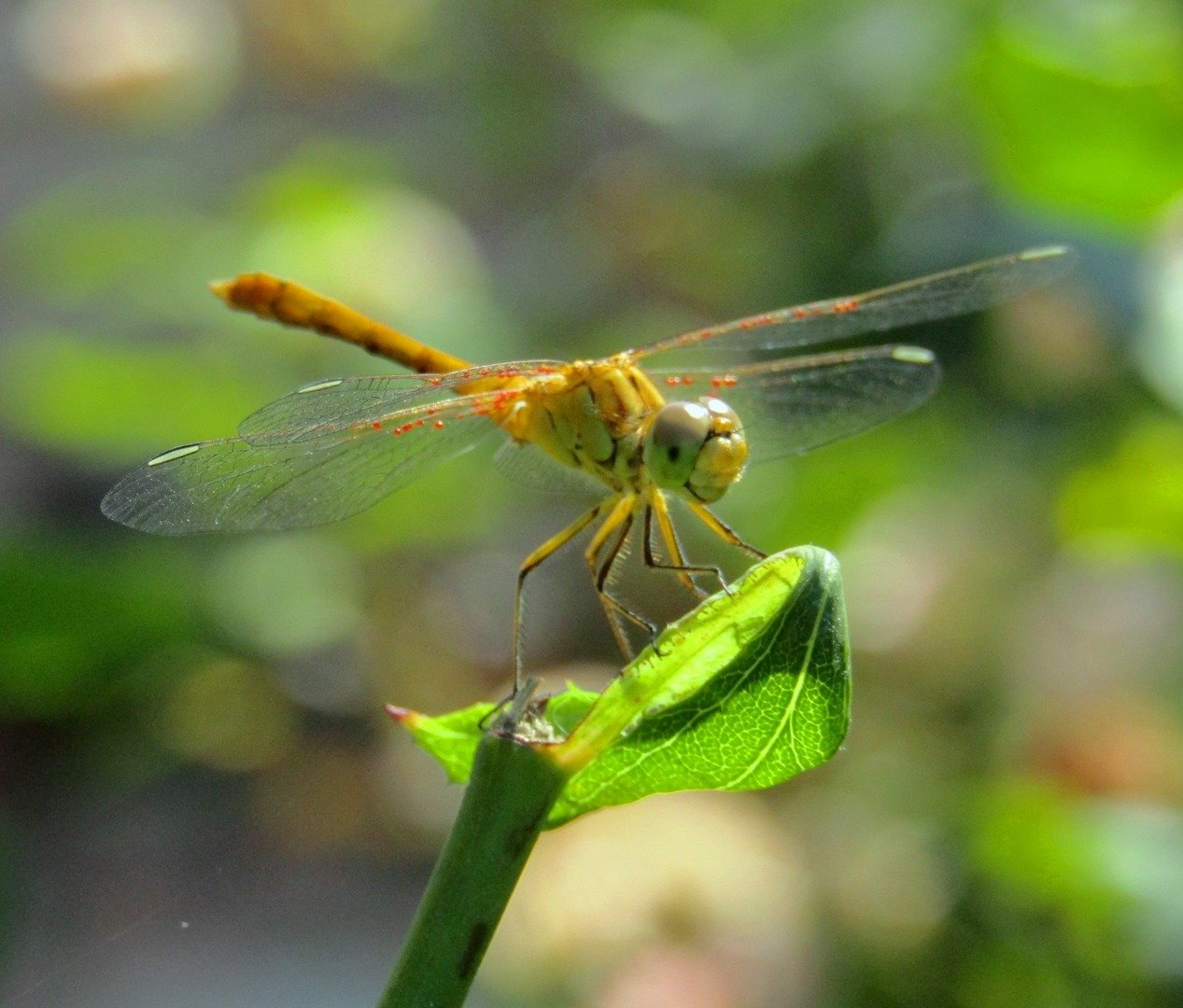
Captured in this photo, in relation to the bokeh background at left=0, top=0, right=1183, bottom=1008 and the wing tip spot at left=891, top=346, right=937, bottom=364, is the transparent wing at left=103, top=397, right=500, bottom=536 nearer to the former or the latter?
the wing tip spot at left=891, top=346, right=937, bottom=364

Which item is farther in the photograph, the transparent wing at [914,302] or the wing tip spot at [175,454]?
the transparent wing at [914,302]

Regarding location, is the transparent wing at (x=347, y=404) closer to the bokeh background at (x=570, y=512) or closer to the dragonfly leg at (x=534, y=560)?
the dragonfly leg at (x=534, y=560)

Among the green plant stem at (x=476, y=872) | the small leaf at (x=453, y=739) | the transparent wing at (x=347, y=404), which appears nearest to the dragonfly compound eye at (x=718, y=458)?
the transparent wing at (x=347, y=404)

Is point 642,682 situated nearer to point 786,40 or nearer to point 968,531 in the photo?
point 968,531

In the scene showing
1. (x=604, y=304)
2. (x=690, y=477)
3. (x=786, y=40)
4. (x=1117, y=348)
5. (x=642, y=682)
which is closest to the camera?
(x=642, y=682)

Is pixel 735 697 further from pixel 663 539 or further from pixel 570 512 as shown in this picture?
pixel 570 512

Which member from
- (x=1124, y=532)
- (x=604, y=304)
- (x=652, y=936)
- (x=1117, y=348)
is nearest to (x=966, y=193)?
(x=1117, y=348)
